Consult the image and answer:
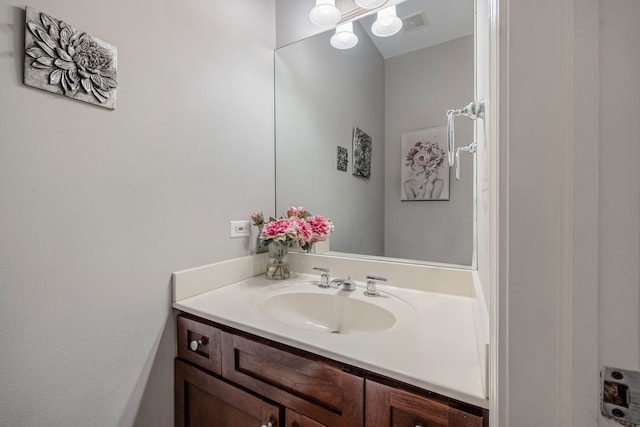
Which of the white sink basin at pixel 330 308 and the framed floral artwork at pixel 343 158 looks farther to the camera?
the framed floral artwork at pixel 343 158

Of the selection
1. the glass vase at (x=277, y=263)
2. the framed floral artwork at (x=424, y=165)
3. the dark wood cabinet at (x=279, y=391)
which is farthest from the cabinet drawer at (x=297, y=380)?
the framed floral artwork at (x=424, y=165)

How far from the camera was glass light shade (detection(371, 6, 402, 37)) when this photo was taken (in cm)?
117

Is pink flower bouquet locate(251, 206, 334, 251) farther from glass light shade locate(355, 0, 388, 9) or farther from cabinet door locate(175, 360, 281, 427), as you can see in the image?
glass light shade locate(355, 0, 388, 9)

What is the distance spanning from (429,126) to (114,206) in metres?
1.21

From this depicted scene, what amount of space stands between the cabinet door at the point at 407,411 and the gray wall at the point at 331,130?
2.33 feet

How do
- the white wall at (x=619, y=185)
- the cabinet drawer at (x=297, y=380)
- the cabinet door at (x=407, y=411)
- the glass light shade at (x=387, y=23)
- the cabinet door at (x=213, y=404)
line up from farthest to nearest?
the glass light shade at (x=387, y=23), the cabinet door at (x=213, y=404), the cabinet drawer at (x=297, y=380), the cabinet door at (x=407, y=411), the white wall at (x=619, y=185)

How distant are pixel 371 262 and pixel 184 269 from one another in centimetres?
78

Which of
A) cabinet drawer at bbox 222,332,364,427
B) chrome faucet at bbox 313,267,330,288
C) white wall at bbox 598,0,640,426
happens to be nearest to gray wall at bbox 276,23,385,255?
chrome faucet at bbox 313,267,330,288

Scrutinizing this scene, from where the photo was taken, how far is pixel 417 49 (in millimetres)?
1172

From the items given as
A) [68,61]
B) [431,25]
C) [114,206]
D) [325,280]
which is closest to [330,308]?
[325,280]

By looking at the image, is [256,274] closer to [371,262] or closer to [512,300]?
[371,262]

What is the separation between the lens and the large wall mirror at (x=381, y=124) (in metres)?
1.09

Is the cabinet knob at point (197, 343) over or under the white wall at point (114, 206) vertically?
under

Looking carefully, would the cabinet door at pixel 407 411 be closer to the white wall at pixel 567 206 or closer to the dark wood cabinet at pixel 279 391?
the dark wood cabinet at pixel 279 391
